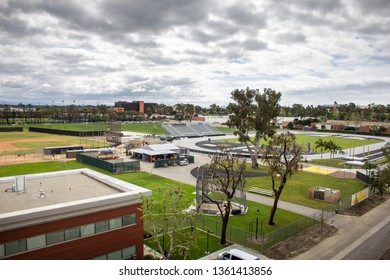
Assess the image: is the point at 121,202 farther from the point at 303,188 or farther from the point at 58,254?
the point at 303,188

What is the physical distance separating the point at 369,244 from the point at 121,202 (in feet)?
70.6

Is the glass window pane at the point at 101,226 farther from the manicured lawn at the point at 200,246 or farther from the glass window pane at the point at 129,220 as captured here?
the manicured lawn at the point at 200,246

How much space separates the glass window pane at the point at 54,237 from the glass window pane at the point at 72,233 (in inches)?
11.0

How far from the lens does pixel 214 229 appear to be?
30.7 m

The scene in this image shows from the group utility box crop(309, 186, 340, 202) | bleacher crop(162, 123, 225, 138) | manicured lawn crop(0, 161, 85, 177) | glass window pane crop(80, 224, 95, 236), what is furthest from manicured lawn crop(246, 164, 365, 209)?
bleacher crop(162, 123, 225, 138)

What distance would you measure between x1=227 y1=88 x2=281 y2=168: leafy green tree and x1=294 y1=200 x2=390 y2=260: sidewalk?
24509mm

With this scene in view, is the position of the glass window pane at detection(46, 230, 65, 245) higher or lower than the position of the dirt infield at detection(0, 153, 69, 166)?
higher

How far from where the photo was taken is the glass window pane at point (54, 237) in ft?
64.8

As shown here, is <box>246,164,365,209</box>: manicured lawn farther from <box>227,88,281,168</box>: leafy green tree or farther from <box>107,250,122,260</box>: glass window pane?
<box>107,250,122,260</box>: glass window pane

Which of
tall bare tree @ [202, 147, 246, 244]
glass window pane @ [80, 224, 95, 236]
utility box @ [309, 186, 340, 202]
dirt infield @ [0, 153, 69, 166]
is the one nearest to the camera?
glass window pane @ [80, 224, 95, 236]

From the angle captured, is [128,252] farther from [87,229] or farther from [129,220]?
[87,229]

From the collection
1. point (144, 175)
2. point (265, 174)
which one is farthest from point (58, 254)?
point (265, 174)

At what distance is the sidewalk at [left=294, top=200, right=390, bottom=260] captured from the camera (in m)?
25.8

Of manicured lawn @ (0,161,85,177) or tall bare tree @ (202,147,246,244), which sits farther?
manicured lawn @ (0,161,85,177)
